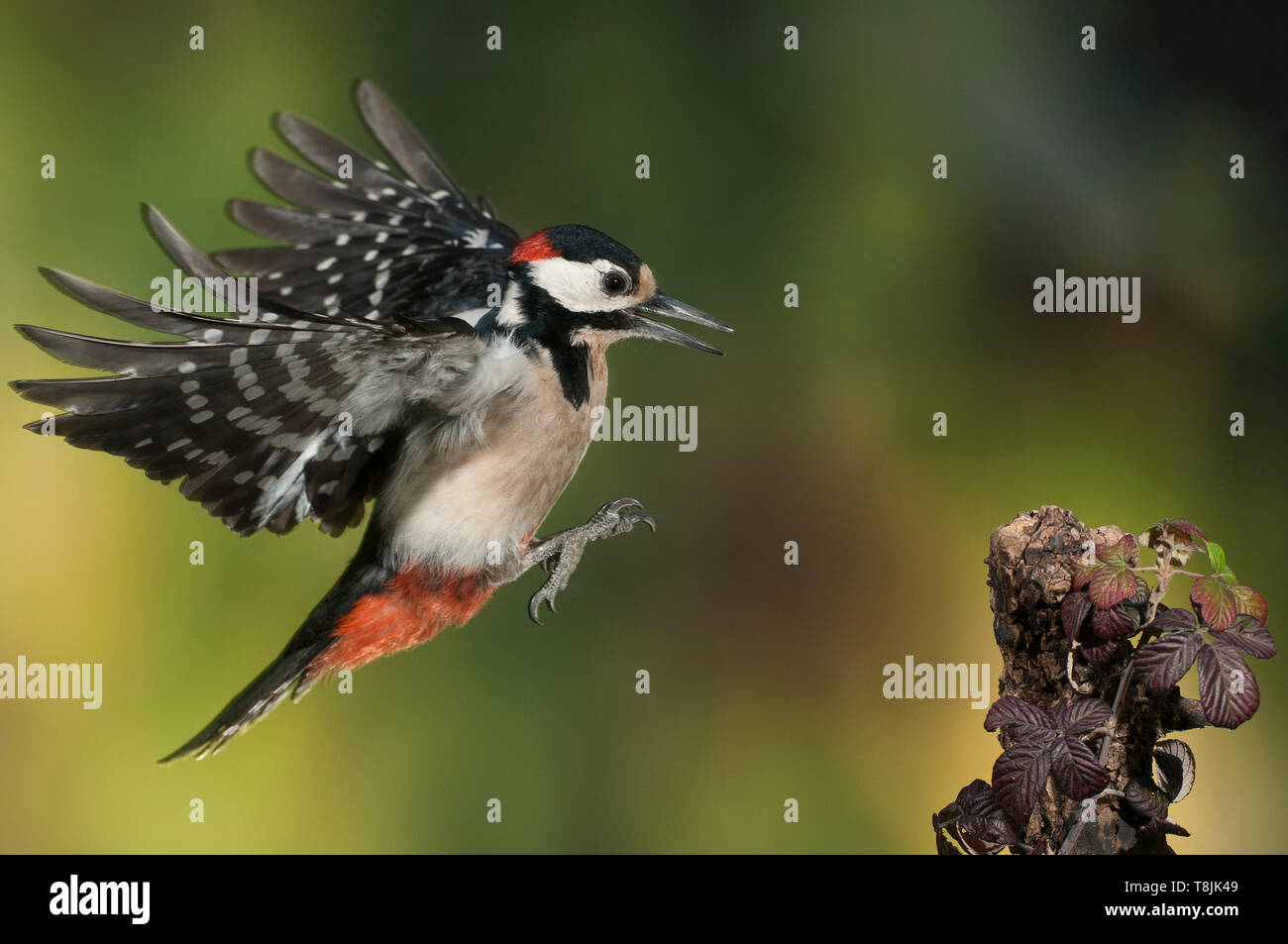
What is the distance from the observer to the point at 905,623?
2369 mm

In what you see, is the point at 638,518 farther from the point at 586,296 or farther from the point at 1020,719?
the point at 1020,719

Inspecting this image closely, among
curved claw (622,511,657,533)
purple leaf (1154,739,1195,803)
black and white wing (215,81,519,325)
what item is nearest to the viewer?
purple leaf (1154,739,1195,803)

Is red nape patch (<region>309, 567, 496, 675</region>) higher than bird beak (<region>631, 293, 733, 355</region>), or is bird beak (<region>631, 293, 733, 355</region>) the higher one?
bird beak (<region>631, 293, 733, 355</region>)

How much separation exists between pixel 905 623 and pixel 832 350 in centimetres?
59

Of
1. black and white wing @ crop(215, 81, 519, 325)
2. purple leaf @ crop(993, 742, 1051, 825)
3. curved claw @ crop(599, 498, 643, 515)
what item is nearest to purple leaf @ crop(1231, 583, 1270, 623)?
purple leaf @ crop(993, 742, 1051, 825)

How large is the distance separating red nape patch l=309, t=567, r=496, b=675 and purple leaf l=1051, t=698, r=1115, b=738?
0.84 meters

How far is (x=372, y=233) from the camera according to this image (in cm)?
204

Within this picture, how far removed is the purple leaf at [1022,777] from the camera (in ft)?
4.04

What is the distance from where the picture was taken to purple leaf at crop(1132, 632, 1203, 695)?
1188 millimetres

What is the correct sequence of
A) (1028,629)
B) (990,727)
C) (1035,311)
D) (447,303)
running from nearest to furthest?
(990,727), (1028,629), (447,303), (1035,311)

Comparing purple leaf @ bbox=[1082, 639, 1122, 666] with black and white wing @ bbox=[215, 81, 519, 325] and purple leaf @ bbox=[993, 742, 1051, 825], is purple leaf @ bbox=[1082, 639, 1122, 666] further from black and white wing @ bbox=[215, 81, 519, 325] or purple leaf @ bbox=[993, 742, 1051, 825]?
black and white wing @ bbox=[215, 81, 519, 325]

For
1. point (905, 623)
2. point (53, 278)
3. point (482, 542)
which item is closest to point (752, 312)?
point (905, 623)

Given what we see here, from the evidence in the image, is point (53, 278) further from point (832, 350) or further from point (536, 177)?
point (832, 350)

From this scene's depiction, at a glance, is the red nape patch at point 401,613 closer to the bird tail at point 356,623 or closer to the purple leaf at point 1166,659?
the bird tail at point 356,623
